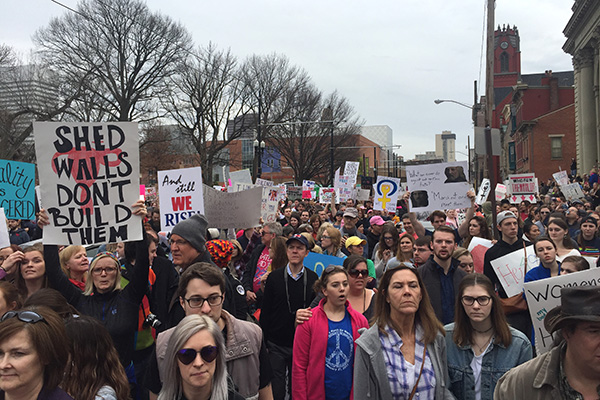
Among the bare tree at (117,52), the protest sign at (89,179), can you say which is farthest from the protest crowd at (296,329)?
the bare tree at (117,52)

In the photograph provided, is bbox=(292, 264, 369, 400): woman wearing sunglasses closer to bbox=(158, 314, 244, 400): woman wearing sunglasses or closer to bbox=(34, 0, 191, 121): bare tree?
bbox=(158, 314, 244, 400): woman wearing sunglasses

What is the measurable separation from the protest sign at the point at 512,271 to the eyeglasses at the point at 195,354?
3.62 metres

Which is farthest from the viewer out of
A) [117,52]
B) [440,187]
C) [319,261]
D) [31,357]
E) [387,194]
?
[117,52]

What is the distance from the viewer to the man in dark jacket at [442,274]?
5.01 m

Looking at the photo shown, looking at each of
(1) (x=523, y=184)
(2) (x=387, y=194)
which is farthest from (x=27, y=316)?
(1) (x=523, y=184)

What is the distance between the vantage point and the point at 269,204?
12352 millimetres

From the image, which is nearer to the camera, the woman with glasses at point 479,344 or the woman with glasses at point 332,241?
the woman with glasses at point 479,344

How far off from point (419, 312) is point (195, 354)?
1628mm

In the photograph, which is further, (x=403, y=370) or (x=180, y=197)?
(x=180, y=197)

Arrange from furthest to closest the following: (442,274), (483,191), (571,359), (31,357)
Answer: (483,191) < (442,274) < (31,357) < (571,359)

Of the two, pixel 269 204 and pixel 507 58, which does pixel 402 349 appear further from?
pixel 507 58

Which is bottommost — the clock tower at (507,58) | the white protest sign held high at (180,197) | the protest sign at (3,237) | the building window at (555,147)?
the protest sign at (3,237)

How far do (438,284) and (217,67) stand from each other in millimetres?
40972

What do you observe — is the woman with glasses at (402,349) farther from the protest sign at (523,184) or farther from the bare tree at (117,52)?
the bare tree at (117,52)
